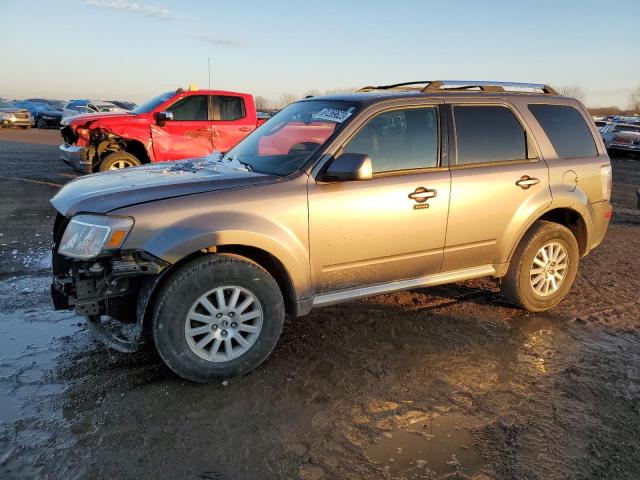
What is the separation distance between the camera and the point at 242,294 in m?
3.41

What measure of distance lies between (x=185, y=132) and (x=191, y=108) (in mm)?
527

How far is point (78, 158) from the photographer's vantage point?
9.86 meters

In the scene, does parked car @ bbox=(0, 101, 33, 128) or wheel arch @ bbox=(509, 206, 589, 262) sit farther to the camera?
parked car @ bbox=(0, 101, 33, 128)

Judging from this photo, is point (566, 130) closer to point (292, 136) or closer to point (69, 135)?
point (292, 136)

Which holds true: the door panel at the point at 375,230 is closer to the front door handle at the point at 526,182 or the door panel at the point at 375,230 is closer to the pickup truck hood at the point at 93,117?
the front door handle at the point at 526,182

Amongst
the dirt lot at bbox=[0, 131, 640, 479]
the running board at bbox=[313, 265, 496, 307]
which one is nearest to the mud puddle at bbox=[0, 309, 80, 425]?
the dirt lot at bbox=[0, 131, 640, 479]

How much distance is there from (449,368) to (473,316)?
1.07 m

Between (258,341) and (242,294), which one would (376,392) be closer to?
(258,341)

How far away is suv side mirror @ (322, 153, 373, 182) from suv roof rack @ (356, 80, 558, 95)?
112cm

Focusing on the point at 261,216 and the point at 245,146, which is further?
the point at 245,146

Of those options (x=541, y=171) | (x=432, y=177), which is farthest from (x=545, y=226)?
(x=432, y=177)

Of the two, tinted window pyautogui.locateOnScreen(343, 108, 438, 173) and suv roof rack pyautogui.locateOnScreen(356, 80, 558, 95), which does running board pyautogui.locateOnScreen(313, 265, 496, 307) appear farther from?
suv roof rack pyautogui.locateOnScreen(356, 80, 558, 95)

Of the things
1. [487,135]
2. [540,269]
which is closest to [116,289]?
[487,135]

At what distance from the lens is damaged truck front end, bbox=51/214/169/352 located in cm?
308
